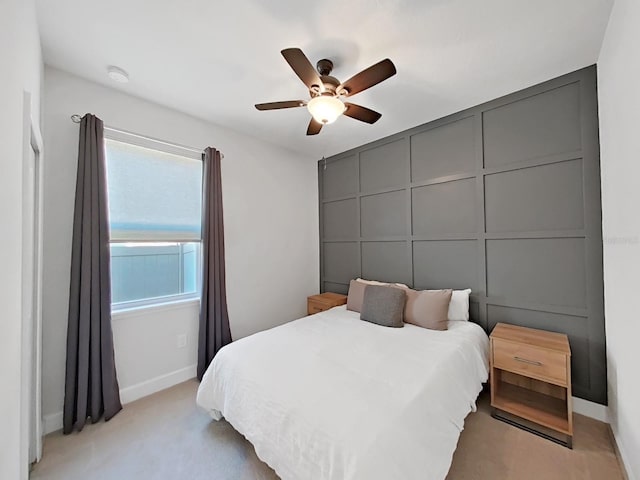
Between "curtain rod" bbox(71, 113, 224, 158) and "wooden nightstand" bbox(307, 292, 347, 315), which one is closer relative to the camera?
"curtain rod" bbox(71, 113, 224, 158)

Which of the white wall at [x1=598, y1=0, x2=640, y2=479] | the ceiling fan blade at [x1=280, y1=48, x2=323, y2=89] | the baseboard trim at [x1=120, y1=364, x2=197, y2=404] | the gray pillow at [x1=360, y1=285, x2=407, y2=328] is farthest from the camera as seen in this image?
the gray pillow at [x1=360, y1=285, x2=407, y2=328]

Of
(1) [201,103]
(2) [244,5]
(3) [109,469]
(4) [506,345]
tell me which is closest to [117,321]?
(3) [109,469]

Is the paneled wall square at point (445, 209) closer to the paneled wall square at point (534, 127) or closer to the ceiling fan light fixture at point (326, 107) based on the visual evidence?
the paneled wall square at point (534, 127)

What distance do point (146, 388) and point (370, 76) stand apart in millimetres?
3204


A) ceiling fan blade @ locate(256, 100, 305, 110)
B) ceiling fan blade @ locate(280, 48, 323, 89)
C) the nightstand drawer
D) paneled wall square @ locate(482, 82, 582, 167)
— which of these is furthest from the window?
paneled wall square @ locate(482, 82, 582, 167)

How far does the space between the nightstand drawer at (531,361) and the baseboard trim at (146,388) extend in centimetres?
286

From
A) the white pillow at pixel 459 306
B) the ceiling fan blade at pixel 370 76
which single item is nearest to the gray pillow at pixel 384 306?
the white pillow at pixel 459 306

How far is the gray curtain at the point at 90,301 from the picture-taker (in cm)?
198

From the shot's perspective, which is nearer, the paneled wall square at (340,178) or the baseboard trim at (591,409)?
the baseboard trim at (591,409)

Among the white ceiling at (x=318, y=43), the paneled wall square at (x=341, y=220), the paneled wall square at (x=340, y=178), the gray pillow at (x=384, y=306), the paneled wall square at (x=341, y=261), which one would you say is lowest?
the gray pillow at (x=384, y=306)

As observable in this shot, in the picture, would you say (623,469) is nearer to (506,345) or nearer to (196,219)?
(506,345)

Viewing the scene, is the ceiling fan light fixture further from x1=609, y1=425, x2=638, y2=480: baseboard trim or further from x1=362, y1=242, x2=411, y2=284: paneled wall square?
x1=609, y1=425, x2=638, y2=480: baseboard trim

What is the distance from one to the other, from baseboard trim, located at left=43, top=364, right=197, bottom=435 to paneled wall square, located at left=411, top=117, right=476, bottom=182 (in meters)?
3.27

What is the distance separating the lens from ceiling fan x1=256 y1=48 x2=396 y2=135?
5.14ft
